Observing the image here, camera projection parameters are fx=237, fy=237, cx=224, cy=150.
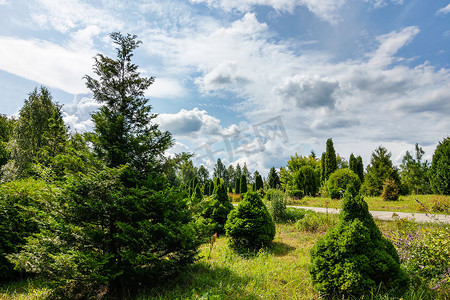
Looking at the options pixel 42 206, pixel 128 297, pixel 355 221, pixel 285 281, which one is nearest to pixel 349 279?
pixel 355 221

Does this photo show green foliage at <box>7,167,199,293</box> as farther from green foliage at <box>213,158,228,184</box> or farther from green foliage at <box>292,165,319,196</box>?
green foliage at <box>213,158,228,184</box>

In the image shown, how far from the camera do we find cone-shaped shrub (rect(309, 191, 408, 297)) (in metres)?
3.39

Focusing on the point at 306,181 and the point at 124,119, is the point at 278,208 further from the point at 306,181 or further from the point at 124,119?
the point at 306,181

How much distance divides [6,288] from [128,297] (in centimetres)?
302

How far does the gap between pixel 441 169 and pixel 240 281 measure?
17.8 m

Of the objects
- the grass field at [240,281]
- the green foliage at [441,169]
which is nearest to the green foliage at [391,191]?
the green foliage at [441,169]

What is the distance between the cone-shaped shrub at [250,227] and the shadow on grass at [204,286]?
184 cm

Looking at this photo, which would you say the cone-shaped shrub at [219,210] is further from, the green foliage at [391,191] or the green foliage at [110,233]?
the green foliage at [391,191]

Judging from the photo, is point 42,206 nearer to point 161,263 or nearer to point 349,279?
point 161,263

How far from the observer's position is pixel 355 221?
3.70 meters

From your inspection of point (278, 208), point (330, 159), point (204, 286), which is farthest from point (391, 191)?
point (204, 286)

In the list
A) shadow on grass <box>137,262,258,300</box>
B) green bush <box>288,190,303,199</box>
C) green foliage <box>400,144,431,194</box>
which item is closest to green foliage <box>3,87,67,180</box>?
shadow on grass <box>137,262,258,300</box>

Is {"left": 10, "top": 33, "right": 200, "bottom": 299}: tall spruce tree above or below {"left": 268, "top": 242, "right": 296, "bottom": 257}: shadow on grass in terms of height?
above

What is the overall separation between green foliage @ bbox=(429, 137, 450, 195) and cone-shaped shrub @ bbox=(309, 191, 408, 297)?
16.2 meters
